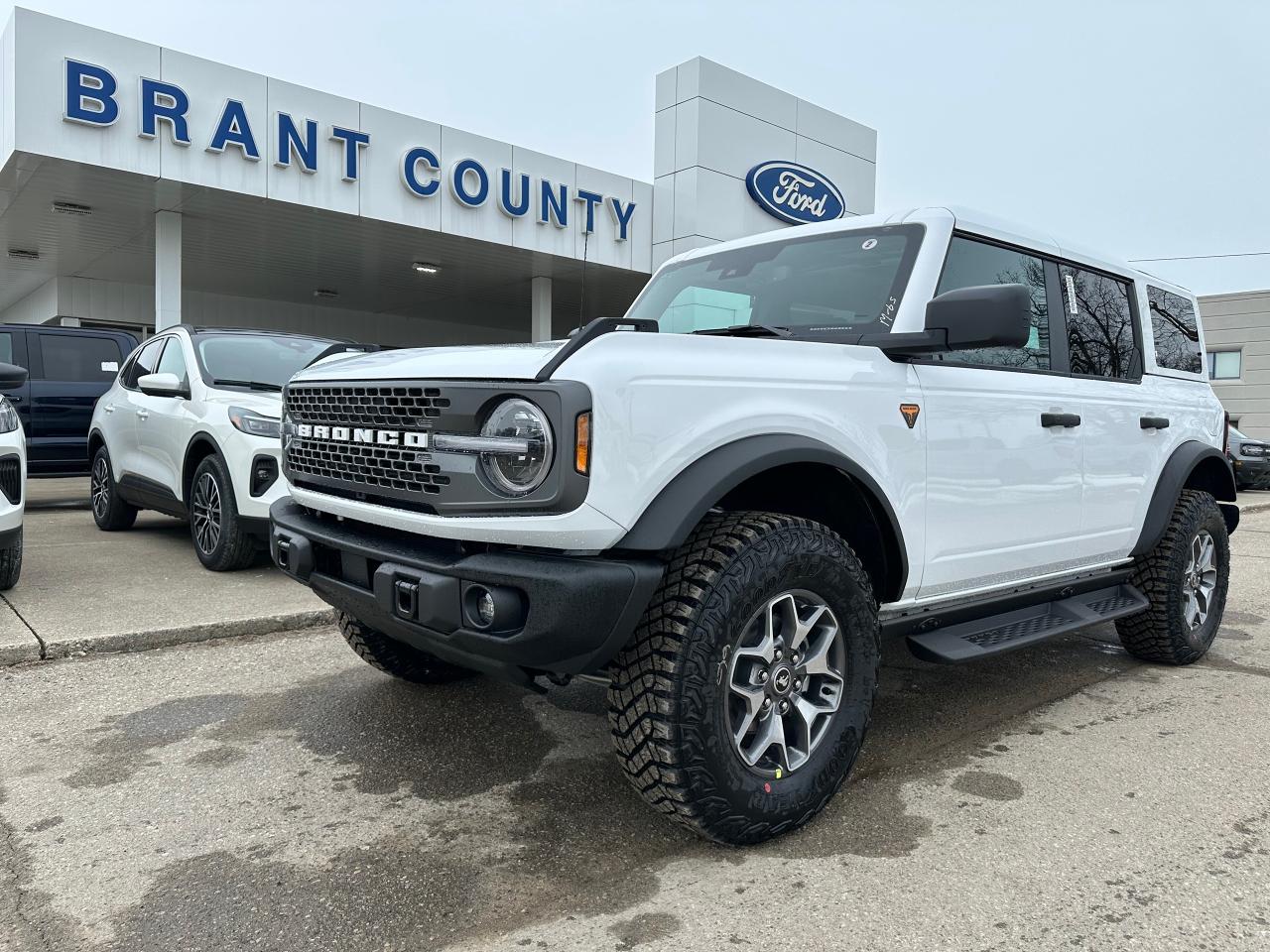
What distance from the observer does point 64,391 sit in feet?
30.9

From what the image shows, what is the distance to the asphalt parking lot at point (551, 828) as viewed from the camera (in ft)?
7.09

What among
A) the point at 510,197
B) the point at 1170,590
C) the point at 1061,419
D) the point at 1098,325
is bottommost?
Result: the point at 1170,590

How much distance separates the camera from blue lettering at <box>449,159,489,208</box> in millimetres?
13117

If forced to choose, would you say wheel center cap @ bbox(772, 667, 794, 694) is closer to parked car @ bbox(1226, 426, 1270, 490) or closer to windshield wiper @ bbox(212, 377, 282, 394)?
windshield wiper @ bbox(212, 377, 282, 394)

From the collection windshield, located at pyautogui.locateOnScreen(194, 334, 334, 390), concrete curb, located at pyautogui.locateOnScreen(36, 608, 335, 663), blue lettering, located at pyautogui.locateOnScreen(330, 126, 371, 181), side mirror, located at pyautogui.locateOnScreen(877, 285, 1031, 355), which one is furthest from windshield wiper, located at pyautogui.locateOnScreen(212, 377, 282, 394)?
blue lettering, located at pyautogui.locateOnScreen(330, 126, 371, 181)

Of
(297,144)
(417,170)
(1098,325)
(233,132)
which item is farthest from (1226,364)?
(1098,325)

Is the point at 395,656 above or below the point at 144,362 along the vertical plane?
below

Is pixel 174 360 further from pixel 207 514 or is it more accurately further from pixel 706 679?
pixel 706 679

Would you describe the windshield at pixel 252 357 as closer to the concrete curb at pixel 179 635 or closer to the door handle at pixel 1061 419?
the concrete curb at pixel 179 635

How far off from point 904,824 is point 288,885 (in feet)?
5.53

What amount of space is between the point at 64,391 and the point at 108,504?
2.41 metres

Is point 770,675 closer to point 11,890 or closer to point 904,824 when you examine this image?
point 904,824

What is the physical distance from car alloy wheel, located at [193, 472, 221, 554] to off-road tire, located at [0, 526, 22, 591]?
1090 mm

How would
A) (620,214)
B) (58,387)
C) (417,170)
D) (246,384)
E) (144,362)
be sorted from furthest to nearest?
(620,214)
(417,170)
(58,387)
(144,362)
(246,384)
